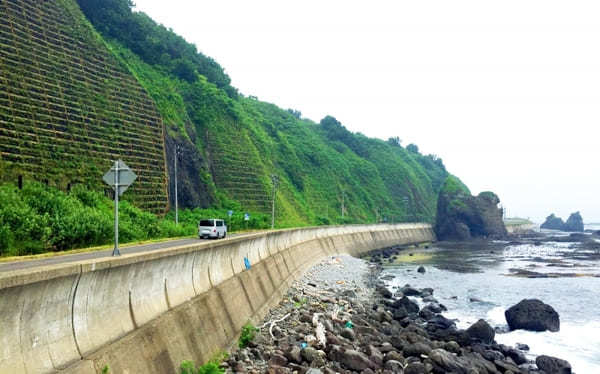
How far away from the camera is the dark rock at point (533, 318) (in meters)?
29.1

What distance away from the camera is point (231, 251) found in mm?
21406

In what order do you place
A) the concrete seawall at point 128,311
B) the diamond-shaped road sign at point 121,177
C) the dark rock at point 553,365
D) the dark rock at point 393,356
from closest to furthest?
the concrete seawall at point 128,311 < the diamond-shaped road sign at point 121,177 < the dark rock at point 393,356 < the dark rock at point 553,365

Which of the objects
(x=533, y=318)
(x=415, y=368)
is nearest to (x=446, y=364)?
(x=415, y=368)

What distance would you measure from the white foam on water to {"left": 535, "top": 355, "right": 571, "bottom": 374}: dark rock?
4.63 ft

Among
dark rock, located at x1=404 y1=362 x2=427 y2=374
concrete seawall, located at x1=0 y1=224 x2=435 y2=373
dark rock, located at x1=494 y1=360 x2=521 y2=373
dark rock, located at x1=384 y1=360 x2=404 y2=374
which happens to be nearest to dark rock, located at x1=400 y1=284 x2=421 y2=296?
dark rock, located at x1=494 y1=360 x2=521 y2=373

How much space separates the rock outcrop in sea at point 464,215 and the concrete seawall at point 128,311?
12084 centimetres

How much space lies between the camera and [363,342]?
21.0 metres

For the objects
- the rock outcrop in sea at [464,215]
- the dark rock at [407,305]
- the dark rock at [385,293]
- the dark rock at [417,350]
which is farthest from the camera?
the rock outcrop in sea at [464,215]

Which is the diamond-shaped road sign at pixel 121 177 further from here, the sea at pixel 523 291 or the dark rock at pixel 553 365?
the sea at pixel 523 291

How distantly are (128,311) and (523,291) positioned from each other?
137ft

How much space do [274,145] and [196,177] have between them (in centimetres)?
4676

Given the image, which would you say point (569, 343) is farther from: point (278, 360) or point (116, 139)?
point (116, 139)

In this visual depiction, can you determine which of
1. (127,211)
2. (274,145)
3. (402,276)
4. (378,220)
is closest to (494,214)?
(378,220)

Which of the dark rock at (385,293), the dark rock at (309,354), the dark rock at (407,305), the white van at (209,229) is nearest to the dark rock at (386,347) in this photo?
the dark rock at (309,354)
